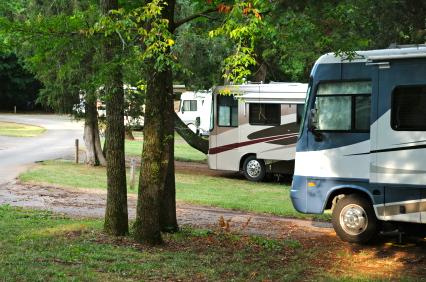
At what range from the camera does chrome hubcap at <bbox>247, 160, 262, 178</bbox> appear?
21.4m

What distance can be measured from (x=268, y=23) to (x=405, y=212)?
3.88 metres

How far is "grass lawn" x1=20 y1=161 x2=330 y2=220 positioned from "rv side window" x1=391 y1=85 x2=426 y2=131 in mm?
4396

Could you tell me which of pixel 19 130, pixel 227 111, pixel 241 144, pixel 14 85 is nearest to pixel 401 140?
pixel 241 144

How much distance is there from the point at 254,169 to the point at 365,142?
36.5 feet

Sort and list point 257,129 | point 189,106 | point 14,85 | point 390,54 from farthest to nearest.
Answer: point 14,85 → point 189,106 → point 257,129 → point 390,54

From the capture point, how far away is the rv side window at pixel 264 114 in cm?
2087

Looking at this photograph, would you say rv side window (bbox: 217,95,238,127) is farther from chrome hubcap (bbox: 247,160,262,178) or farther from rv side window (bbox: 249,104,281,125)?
chrome hubcap (bbox: 247,160,262,178)

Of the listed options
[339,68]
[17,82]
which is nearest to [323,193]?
[339,68]

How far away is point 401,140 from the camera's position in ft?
32.5

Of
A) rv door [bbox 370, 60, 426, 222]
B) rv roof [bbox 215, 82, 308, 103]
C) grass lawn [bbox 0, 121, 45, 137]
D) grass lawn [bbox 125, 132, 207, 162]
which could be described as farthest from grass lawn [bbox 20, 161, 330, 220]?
grass lawn [bbox 0, 121, 45, 137]

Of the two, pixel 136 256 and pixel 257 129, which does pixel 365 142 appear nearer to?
pixel 136 256

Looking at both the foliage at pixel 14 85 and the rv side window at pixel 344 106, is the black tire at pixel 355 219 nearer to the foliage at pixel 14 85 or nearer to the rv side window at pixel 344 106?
the rv side window at pixel 344 106

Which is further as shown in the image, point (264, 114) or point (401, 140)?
point (264, 114)

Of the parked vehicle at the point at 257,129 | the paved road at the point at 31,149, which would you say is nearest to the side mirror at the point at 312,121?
the parked vehicle at the point at 257,129
